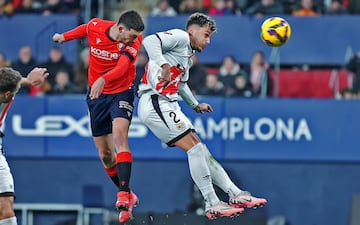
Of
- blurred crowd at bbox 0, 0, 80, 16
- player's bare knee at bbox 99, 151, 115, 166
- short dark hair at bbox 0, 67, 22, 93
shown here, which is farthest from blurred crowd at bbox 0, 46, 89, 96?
short dark hair at bbox 0, 67, 22, 93

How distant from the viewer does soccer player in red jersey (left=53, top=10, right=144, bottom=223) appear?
13.3 meters

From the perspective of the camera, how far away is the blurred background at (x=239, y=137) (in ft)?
63.2

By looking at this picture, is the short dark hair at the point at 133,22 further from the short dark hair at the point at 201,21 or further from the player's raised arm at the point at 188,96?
the player's raised arm at the point at 188,96

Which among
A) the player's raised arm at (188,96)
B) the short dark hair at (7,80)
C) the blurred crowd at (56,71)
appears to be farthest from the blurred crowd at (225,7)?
the short dark hair at (7,80)

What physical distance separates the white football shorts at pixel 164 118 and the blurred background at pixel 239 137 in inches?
206

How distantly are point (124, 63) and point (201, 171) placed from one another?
4.83 ft

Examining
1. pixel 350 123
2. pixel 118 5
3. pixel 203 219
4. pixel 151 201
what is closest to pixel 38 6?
pixel 118 5

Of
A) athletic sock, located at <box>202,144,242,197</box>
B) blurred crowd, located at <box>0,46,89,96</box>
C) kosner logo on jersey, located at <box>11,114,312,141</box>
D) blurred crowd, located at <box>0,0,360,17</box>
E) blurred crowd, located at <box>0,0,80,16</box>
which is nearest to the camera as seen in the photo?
athletic sock, located at <box>202,144,242,197</box>

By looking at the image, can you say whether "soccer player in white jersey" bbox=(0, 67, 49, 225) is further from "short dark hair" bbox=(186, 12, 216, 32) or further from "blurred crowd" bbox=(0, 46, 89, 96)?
"blurred crowd" bbox=(0, 46, 89, 96)

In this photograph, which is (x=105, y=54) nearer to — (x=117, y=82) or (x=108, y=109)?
(x=117, y=82)

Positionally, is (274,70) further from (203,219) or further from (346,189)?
(203,219)

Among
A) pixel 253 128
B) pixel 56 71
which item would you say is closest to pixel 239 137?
pixel 253 128

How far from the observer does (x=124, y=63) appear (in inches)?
523

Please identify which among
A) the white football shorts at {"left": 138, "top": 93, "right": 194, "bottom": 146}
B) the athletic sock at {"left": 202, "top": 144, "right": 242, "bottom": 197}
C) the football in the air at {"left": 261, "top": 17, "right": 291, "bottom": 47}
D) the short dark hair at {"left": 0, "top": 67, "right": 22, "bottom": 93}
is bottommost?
the athletic sock at {"left": 202, "top": 144, "right": 242, "bottom": 197}
